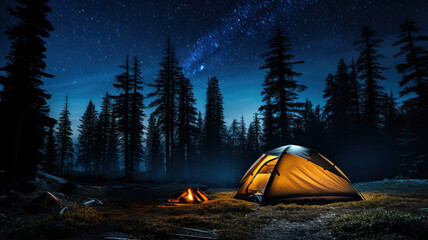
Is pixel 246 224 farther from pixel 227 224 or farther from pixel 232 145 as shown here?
pixel 232 145

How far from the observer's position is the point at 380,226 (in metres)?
4.38

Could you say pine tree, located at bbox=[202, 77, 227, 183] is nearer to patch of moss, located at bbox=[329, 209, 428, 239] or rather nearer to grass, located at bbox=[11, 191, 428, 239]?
grass, located at bbox=[11, 191, 428, 239]

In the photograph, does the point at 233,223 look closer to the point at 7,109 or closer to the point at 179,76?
the point at 7,109

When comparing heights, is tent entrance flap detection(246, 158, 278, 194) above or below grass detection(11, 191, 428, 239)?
above

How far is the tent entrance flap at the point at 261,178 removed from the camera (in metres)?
9.85

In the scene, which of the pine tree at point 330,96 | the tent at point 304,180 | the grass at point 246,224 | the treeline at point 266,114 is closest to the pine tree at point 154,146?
the treeline at point 266,114

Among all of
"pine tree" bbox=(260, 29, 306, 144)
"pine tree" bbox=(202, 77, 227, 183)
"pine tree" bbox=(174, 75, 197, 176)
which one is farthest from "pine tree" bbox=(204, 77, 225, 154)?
"pine tree" bbox=(260, 29, 306, 144)

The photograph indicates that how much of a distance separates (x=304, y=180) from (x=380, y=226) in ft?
15.4

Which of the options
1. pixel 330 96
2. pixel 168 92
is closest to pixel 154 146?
pixel 168 92

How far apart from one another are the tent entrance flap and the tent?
51 cm

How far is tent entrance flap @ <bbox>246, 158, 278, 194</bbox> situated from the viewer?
9.85 m

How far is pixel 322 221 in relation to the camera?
5.71 meters

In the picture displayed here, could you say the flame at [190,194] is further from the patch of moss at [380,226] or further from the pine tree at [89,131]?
the pine tree at [89,131]

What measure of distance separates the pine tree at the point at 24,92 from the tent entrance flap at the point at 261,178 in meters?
10.7
